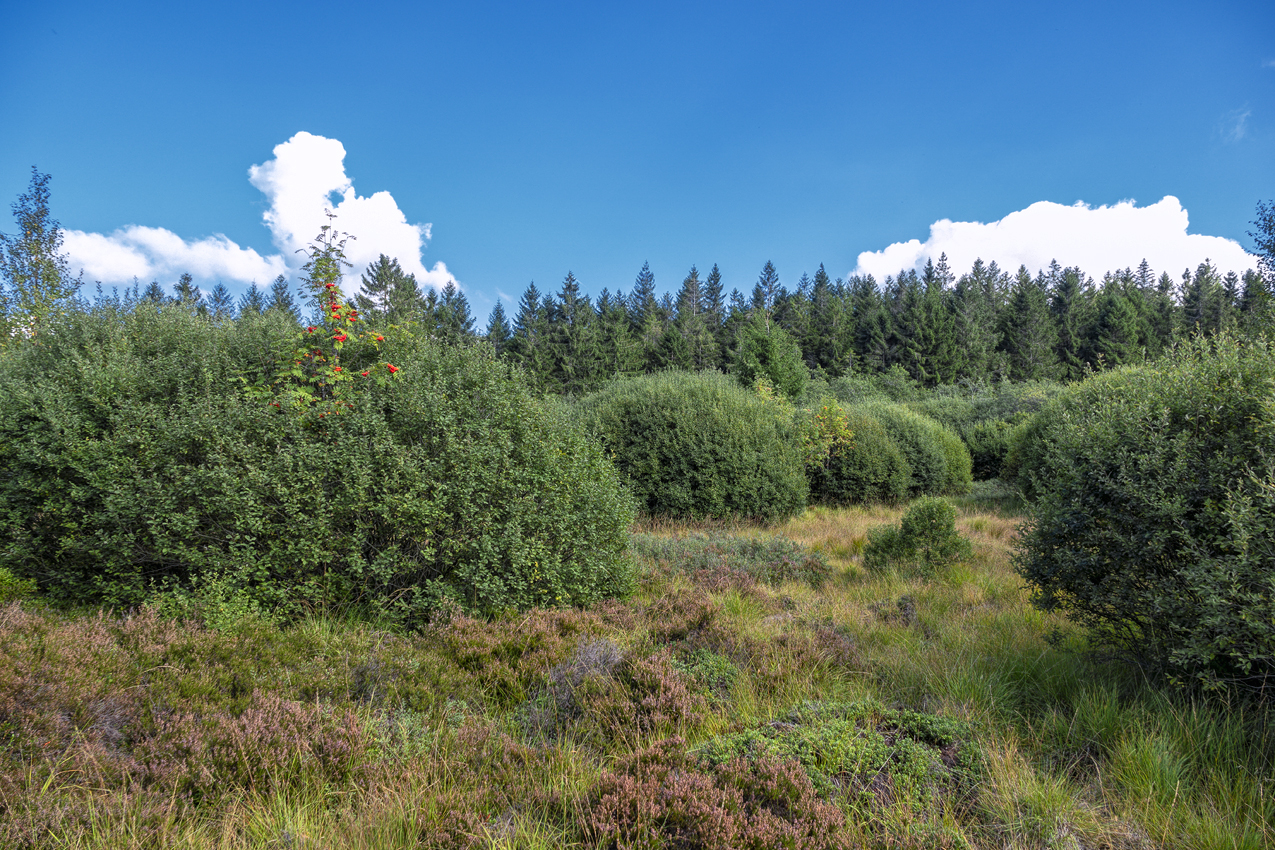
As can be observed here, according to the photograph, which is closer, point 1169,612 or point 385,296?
point 1169,612

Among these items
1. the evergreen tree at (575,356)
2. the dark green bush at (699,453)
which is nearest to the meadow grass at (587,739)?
the dark green bush at (699,453)

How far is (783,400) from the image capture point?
20.2 m

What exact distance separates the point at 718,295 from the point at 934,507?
6063 centimetres

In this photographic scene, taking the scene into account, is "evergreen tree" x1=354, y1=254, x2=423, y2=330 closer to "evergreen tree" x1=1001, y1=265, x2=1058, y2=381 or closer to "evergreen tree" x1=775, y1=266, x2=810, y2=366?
"evergreen tree" x1=775, y1=266, x2=810, y2=366

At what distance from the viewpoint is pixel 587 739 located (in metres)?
3.27

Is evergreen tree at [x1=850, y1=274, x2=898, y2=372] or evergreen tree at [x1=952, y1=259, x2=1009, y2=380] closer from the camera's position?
evergreen tree at [x1=952, y1=259, x2=1009, y2=380]

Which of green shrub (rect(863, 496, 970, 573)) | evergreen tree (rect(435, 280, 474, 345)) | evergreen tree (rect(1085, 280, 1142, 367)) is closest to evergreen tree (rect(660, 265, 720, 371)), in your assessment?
evergreen tree (rect(435, 280, 474, 345))

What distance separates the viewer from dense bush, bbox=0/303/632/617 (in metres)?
4.68

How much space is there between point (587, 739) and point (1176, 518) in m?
3.81

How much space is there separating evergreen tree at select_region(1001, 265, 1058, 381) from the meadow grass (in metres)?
52.6

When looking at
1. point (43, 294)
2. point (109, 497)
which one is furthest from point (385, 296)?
point (109, 497)

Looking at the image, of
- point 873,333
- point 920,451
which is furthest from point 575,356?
point 920,451

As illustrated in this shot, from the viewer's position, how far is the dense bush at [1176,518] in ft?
10.1

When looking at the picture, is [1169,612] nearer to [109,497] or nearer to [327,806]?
[327,806]
